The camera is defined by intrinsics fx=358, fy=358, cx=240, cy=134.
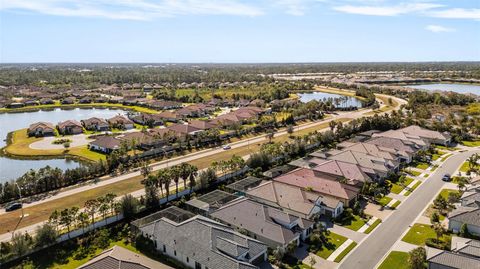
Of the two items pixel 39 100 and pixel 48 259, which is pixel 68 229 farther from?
pixel 39 100

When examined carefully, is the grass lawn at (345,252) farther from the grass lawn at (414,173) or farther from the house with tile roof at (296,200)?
the grass lawn at (414,173)

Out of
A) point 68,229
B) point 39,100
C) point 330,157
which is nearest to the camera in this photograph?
point 68,229

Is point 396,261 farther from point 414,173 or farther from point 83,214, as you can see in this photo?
point 83,214

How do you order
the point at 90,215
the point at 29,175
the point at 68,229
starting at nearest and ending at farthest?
the point at 68,229 → the point at 90,215 → the point at 29,175

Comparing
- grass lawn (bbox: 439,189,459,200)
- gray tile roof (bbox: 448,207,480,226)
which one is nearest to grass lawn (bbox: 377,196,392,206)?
grass lawn (bbox: 439,189,459,200)

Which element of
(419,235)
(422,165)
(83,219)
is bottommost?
(419,235)

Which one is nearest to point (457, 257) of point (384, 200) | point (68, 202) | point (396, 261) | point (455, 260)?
point (455, 260)

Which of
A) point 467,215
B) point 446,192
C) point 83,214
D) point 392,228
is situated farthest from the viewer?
point 446,192

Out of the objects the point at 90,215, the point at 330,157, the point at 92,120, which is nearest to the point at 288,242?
the point at 90,215
